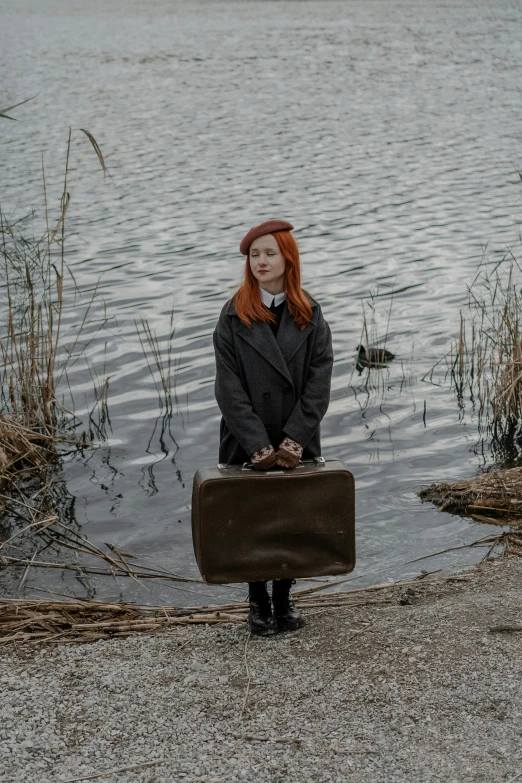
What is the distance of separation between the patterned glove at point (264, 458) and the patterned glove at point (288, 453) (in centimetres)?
3

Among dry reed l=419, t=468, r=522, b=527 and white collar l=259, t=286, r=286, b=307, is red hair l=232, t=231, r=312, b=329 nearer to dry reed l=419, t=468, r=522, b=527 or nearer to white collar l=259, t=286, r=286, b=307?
white collar l=259, t=286, r=286, b=307

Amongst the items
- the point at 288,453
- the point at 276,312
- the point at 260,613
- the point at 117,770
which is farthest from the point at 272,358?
the point at 117,770

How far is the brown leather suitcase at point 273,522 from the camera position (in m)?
3.88

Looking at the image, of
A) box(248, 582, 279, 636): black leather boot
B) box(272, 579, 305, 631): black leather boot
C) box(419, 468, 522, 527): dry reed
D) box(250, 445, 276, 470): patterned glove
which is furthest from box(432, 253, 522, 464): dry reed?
box(250, 445, 276, 470): patterned glove

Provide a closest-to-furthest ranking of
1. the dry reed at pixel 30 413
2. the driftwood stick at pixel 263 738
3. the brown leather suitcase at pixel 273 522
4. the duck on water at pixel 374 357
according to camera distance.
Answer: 1. the driftwood stick at pixel 263 738
2. the brown leather suitcase at pixel 273 522
3. the dry reed at pixel 30 413
4. the duck on water at pixel 374 357

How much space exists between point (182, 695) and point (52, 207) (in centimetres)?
1228

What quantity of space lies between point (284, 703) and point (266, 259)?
1709 mm

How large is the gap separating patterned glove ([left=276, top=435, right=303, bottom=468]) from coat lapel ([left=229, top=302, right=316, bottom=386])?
10.1 inches

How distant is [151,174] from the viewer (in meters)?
17.4

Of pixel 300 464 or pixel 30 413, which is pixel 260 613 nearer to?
pixel 300 464

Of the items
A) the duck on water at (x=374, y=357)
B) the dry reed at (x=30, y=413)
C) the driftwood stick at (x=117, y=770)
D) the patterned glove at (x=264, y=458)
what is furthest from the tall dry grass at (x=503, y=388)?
the driftwood stick at (x=117, y=770)

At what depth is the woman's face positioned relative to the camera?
4016 millimetres

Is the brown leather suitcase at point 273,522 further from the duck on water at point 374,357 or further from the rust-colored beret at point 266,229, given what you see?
the duck on water at point 374,357

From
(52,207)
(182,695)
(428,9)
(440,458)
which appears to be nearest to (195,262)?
(52,207)
